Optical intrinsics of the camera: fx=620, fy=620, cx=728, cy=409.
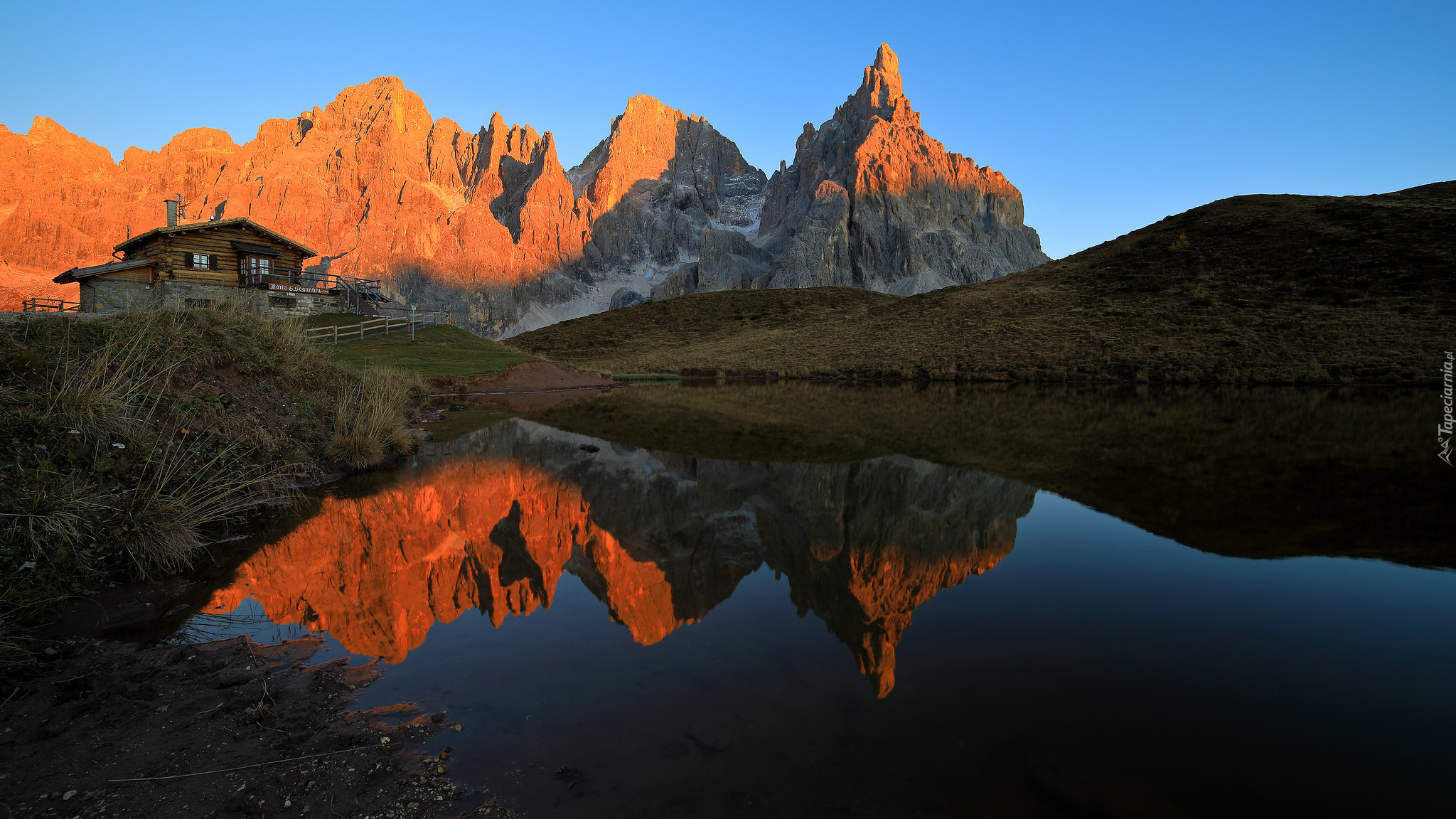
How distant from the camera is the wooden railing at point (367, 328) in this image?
35.2 metres

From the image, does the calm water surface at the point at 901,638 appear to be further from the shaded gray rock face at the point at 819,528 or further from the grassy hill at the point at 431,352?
the grassy hill at the point at 431,352

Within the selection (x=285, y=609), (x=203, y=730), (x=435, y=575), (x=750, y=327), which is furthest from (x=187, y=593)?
(x=750, y=327)

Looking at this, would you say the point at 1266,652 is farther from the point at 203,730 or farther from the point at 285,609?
the point at 285,609

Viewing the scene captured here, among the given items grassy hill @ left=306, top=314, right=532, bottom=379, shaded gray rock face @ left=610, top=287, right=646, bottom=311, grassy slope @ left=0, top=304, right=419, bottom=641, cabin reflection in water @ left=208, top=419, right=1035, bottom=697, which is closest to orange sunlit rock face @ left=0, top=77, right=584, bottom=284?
shaded gray rock face @ left=610, top=287, right=646, bottom=311

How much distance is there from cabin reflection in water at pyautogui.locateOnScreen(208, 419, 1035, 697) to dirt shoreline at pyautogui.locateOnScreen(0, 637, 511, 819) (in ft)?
2.51

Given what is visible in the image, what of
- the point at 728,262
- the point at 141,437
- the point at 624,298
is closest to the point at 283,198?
the point at 624,298

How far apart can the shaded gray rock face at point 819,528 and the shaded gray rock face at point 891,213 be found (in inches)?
5942

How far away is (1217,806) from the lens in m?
2.81

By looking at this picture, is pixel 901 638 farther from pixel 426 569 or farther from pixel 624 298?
pixel 624 298

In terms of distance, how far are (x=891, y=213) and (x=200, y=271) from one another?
163083 millimetres

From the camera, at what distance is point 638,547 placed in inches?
290

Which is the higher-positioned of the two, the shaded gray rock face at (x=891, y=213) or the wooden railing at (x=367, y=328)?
the shaded gray rock face at (x=891, y=213)

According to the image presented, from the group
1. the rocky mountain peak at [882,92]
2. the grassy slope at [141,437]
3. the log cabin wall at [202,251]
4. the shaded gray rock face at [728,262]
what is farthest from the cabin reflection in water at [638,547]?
the rocky mountain peak at [882,92]

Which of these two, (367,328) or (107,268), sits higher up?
(107,268)
